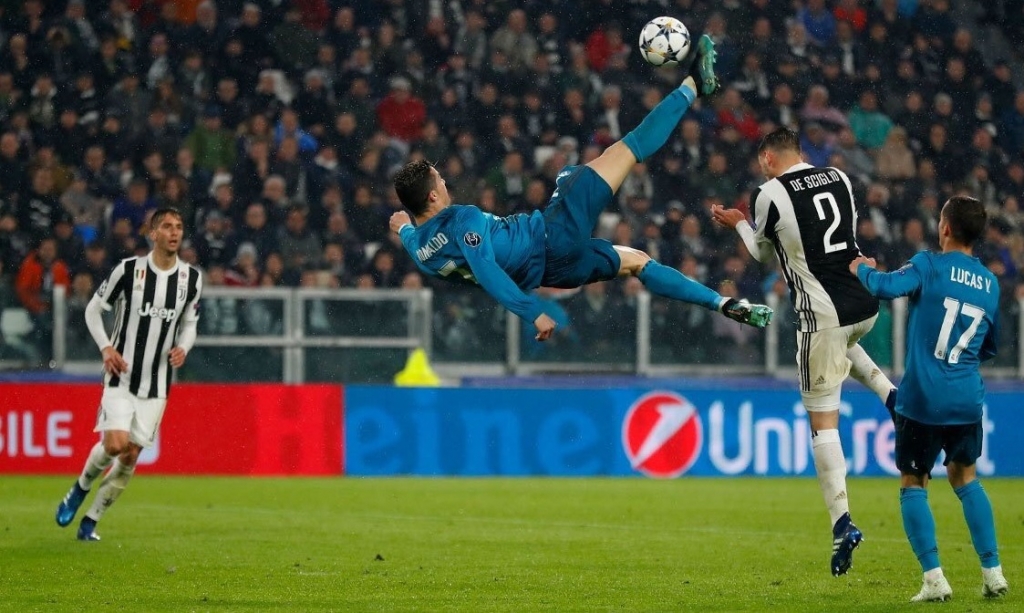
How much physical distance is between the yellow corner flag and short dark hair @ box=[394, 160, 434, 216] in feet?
25.8

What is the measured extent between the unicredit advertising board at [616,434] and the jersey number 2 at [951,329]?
30.4ft

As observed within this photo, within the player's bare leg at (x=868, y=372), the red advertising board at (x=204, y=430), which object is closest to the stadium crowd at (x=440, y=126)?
the red advertising board at (x=204, y=430)

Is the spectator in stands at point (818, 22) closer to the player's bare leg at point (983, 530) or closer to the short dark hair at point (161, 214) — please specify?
the short dark hair at point (161, 214)

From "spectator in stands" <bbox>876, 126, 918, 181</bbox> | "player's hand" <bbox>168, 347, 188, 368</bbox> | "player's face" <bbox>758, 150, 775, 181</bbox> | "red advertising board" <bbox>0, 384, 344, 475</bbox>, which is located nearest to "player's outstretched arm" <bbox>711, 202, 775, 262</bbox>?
"player's face" <bbox>758, 150, 775, 181</bbox>

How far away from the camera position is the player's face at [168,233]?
1020 centimetres

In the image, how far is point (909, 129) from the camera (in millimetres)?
19938

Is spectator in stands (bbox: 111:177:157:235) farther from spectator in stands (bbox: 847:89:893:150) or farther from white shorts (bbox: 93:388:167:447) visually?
spectator in stands (bbox: 847:89:893:150)

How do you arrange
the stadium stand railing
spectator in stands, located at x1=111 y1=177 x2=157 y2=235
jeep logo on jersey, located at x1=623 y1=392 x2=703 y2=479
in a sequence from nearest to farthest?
the stadium stand railing
jeep logo on jersey, located at x1=623 y1=392 x2=703 y2=479
spectator in stands, located at x1=111 y1=177 x2=157 y2=235

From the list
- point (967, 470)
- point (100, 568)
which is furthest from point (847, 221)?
point (100, 568)

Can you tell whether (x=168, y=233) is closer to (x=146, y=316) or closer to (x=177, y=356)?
(x=146, y=316)

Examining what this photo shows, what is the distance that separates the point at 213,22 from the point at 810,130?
23.9 feet

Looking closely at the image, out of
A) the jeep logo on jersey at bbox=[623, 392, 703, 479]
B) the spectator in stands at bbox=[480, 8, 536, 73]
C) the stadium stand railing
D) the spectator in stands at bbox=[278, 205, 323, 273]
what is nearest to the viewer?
the stadium stand railing

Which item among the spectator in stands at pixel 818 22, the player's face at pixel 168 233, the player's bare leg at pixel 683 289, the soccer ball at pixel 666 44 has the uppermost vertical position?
the spectator in stands at pixel 818 22

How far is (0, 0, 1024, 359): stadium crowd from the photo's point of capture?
16656 mm
